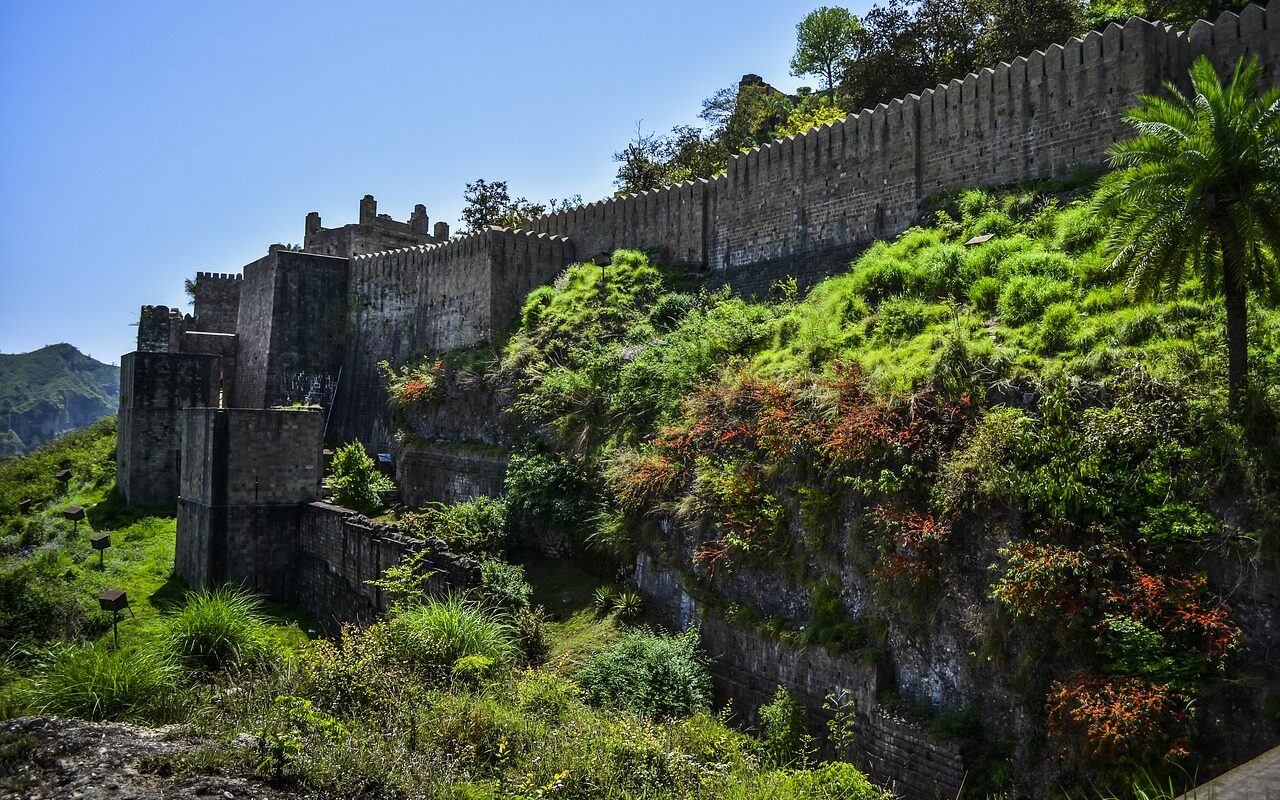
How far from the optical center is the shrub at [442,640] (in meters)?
13.0

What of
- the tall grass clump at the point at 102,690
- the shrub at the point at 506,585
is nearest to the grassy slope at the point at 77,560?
the tall grass clump at the point at 102,690

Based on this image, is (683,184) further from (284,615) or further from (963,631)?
(963,631)

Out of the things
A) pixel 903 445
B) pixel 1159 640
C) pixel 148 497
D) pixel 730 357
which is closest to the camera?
pixel 1159 640

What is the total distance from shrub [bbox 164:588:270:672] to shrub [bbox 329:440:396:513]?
8.58m

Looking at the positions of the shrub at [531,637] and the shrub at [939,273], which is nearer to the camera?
the shrub at [531,637]

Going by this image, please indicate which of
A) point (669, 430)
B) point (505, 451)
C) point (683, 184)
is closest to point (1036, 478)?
point (669, 430)

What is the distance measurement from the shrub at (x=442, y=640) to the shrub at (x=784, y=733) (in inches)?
160

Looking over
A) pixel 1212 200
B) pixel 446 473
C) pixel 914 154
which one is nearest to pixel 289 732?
pixel 1212 200

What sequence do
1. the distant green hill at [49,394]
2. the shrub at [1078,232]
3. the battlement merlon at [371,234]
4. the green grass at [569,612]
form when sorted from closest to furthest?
the green grass at [569,612], the shrub at [1078,232], the battlement merlon at [371,234], the distant green hill at [49,394]

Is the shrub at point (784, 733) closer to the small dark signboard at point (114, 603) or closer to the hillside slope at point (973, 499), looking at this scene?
the hillside slope at point (973, 499)

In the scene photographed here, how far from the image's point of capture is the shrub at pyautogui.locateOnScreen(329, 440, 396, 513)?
22562 mm

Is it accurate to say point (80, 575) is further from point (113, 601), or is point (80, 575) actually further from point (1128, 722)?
point (1128, 722)

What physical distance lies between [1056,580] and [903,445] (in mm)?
2733

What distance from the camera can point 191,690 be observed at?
1134 cm
